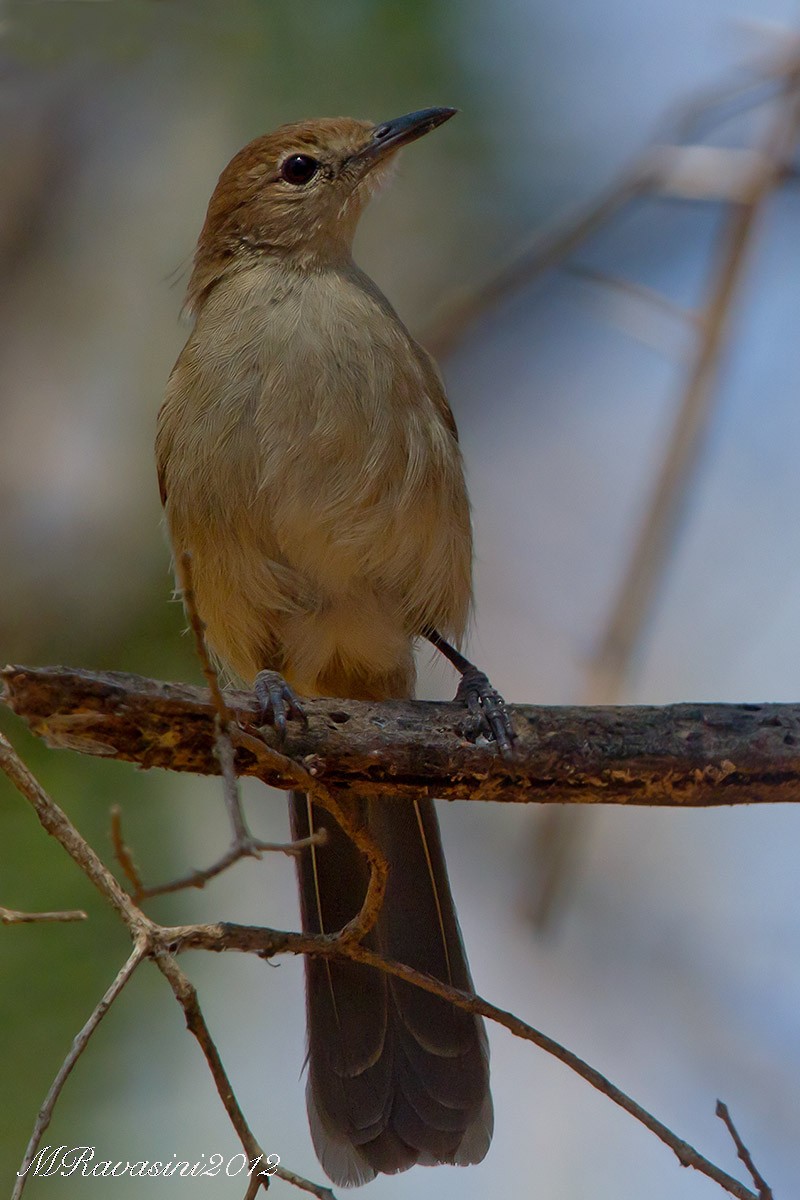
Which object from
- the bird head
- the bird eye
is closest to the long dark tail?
the bird head

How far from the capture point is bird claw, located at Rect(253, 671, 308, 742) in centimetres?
346

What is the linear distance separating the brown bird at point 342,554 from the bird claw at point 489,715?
0.02 m

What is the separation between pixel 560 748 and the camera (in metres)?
3.61

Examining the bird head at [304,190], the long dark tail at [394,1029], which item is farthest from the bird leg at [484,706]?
the bird head at [304,190]

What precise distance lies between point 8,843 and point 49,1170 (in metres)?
1.16

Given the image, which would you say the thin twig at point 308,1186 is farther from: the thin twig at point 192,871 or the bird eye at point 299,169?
the bird eye at point 299,169

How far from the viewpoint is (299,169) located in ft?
16.0

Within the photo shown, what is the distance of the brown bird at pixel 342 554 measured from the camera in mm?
4086

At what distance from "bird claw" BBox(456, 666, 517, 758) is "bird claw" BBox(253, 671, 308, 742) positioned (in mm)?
504

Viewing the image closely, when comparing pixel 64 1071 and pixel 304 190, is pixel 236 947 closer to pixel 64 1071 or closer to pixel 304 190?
pixel 64 1071

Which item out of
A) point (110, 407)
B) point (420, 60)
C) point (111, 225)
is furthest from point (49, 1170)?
point (420, 60)

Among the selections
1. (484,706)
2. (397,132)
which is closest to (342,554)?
(484,706)

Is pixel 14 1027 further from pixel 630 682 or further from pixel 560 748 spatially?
pixel 630 682

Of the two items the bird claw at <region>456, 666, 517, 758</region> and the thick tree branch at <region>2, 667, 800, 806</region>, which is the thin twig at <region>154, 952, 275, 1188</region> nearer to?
the thick tree branch at <region>2, 667, 800, 806</region>
